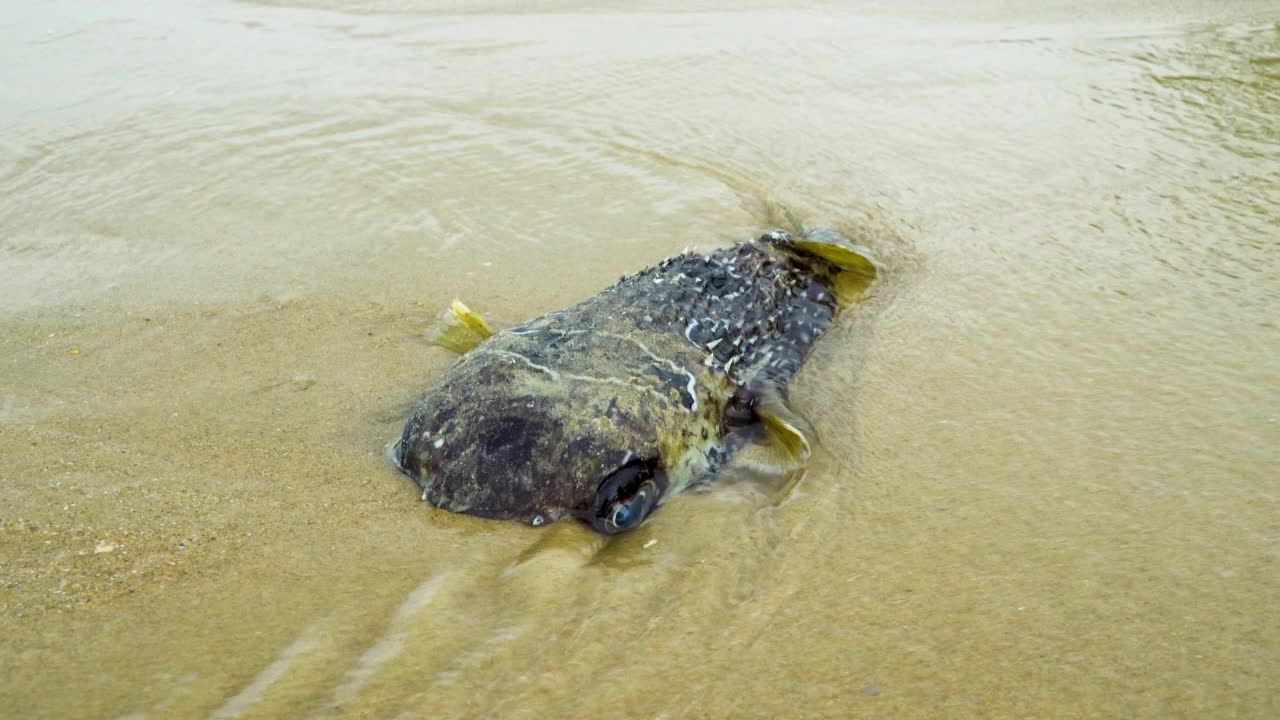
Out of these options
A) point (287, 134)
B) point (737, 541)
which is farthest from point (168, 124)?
point (737, 541)

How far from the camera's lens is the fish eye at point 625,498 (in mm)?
2846

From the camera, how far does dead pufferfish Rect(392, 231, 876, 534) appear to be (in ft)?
9.41

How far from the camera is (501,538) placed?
2781 mm

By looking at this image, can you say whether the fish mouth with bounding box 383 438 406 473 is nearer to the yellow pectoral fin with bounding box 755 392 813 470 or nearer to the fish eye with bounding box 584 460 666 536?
the fish eye with bounding box 584 460 666 536

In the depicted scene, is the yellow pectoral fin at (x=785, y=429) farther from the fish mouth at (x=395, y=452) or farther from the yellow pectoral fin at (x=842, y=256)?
the fish mouth at (x=395, y=452)

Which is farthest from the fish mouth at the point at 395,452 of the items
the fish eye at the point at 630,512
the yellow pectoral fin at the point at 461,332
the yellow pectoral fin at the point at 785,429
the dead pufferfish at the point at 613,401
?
the yellow pectoral fin at the point at 785,429

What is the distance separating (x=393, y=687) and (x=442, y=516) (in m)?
0.74

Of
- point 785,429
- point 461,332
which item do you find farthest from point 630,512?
point 461,332

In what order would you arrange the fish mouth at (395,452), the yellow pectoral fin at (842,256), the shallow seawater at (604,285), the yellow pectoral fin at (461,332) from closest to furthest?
the shallow seawater at (604,285)
the fish mouth at (395,452)
the yellow pectoral fin at (461,332)
the yellow pectoral fin at (842,256)

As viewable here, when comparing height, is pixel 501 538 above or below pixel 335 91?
below

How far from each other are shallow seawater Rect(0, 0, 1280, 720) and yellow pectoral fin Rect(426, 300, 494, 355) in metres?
0.14

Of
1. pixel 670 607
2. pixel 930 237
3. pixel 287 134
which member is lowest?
pixel 670 607

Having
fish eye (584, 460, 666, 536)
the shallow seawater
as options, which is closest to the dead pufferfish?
fish eye (584, 460, 666, 536)

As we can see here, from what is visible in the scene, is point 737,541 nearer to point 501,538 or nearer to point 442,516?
point 501,538
